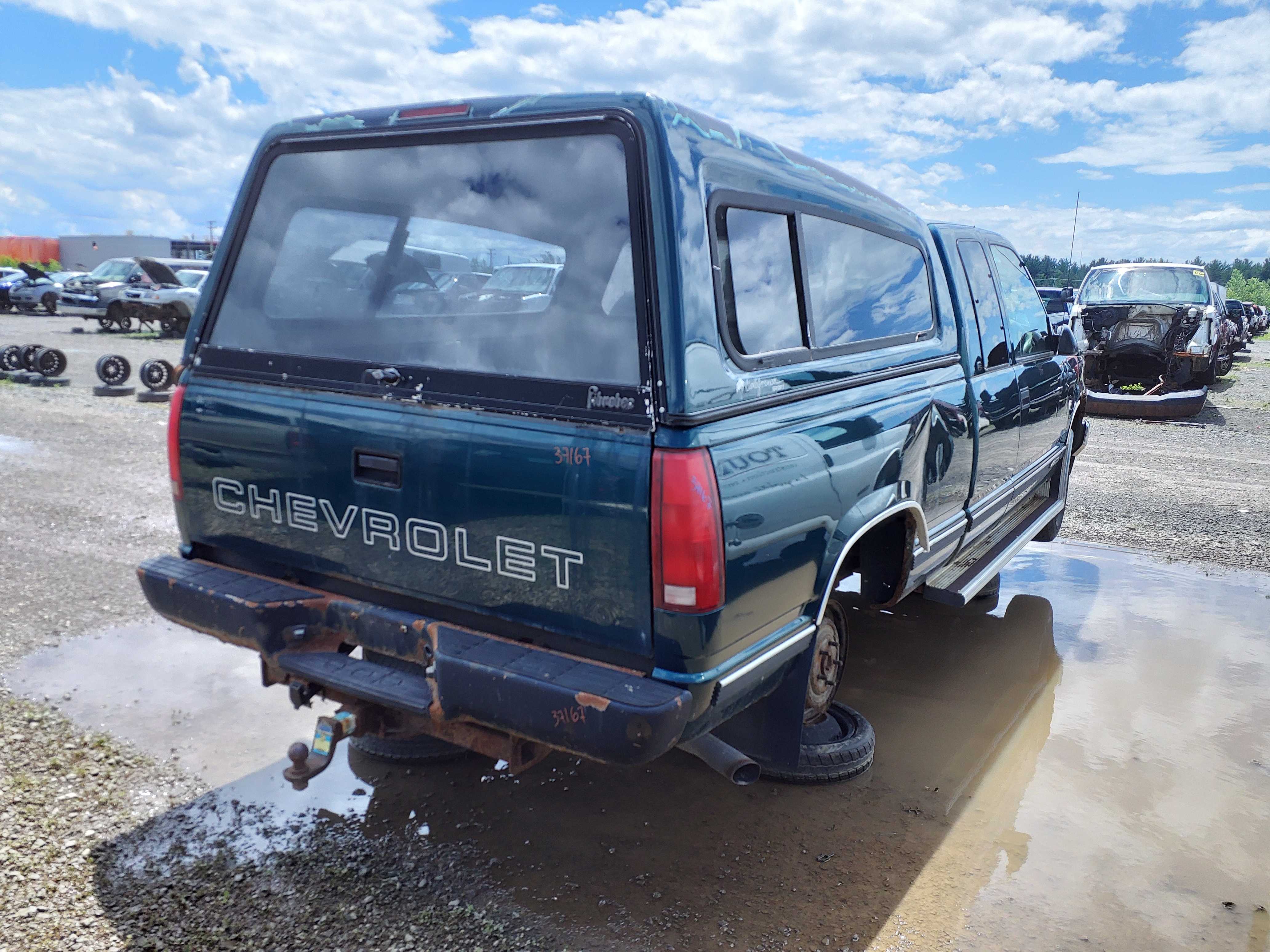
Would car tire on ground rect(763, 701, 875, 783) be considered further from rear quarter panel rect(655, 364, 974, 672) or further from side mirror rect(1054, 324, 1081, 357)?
side mirror rect(1054, 324, 1081, 357)

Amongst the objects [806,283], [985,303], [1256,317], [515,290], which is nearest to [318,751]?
[515,290]

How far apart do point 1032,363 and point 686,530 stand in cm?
367

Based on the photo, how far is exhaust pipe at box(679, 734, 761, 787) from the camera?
2.91 m

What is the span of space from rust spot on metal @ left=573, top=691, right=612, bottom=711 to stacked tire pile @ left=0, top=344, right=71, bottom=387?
45.3 feet

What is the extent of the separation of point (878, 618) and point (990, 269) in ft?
6.50

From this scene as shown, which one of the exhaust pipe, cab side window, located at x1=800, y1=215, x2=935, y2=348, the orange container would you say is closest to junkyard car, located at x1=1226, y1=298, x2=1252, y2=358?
cab side window, located at x1=800, y1=215, x2=935, y2=348

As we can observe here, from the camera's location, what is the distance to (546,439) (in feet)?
8.54

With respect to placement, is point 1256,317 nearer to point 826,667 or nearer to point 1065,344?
point 1065,344

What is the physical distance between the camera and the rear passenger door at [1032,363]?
16.9ft

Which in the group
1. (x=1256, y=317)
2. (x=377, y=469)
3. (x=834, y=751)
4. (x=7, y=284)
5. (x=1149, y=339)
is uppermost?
(x=7, y=284)

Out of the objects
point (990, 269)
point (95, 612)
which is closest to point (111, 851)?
point (95, 612)

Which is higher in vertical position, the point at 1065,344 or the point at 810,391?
the point at 810,391

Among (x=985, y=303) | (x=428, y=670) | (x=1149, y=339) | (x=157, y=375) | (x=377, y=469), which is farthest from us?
(x=1149, y=339)

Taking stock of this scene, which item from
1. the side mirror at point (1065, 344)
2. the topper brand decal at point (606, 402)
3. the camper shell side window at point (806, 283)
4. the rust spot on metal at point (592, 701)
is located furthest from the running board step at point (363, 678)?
the side mirror at point (1065, 344)
